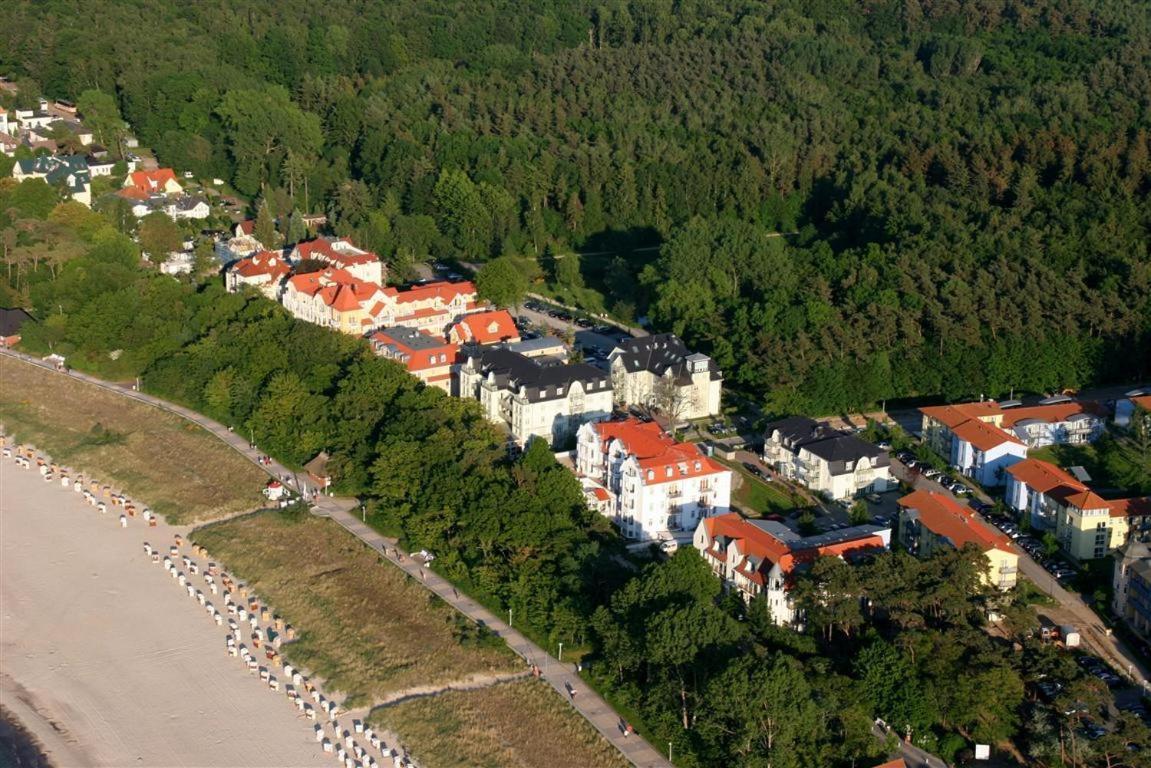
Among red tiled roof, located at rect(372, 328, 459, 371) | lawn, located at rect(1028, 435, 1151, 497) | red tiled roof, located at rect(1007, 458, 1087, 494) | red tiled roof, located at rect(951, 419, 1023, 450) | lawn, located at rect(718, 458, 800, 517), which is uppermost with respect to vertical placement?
red tiled roof, located at rect(372, 328, 459, 371)

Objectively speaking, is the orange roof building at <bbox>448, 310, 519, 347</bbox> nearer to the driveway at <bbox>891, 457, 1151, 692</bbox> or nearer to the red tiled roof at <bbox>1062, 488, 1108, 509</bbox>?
the driveway at <bbox>891, 457, 1151, 692</bbox>

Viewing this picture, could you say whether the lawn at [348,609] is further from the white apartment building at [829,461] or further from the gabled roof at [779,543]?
the white apartment building at [829,461]

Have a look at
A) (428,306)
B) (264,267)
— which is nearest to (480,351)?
(428,306)

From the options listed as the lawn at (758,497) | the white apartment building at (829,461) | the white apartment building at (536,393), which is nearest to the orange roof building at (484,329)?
the white apartment building at (536,393)

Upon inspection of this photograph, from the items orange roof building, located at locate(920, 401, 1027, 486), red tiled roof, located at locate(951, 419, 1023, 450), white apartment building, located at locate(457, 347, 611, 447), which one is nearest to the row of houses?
white apartment building, located at locate(457, 347, 611, 447)

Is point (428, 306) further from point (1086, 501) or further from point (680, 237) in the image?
point (1086, 501)
